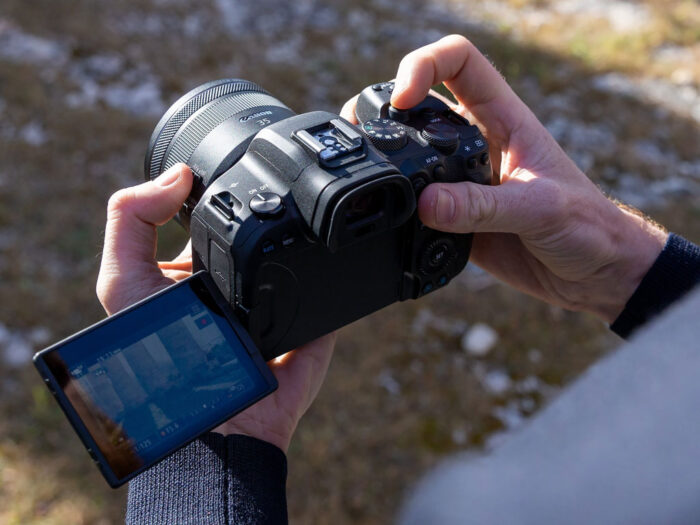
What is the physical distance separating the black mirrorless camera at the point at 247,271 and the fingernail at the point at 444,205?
67 mm

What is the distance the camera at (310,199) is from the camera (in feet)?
4.99

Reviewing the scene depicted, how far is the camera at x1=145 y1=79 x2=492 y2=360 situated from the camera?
1520 millimetres

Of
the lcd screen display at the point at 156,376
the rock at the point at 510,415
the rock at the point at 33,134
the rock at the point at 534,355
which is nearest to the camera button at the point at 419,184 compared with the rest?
the lcd screen display at the point at 156,376

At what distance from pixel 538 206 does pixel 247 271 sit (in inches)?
32.3

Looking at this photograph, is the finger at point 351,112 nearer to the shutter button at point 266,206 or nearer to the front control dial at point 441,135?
the front control dial at point 441,135

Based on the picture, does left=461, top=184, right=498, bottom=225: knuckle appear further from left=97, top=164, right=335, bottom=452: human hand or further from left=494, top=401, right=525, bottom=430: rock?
left=494, top=401, right=525, bottom=430: rock

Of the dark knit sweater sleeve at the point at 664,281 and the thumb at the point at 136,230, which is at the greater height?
the thumb at the point at 136,230

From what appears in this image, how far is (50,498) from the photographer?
2576mm

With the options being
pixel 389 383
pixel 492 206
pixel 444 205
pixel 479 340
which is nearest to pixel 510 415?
pixel 479 340

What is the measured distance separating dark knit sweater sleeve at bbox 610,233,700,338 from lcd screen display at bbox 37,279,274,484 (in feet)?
3.56

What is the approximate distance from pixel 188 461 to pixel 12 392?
62.6 inches

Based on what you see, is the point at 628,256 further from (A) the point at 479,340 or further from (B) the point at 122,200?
(B) the point at 122,200

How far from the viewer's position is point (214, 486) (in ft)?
4.96

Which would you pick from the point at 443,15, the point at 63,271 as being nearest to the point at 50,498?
the point at 63,271
